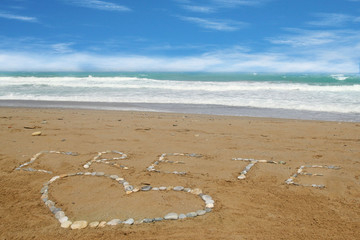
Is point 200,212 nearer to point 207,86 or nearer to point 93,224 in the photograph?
point 93,224

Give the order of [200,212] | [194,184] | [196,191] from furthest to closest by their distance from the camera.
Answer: [194,184], [196,191], [200,212]

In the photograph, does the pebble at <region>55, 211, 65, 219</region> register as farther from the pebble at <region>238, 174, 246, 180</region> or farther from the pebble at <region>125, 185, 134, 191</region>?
the pebble at <region>238, 174, 246, 180</region>

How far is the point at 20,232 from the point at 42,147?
3371 mm

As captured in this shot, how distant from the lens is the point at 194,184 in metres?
4.58

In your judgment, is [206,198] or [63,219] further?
[206,198]

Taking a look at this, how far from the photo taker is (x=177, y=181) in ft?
15.4

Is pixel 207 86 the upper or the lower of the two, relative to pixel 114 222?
upper

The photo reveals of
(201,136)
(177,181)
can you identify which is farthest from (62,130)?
(177,181)

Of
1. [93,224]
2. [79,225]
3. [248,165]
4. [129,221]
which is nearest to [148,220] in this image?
[129,221]

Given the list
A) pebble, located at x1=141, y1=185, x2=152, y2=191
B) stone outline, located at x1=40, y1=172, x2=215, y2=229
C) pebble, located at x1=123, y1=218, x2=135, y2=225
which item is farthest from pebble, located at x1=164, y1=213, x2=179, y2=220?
pebble, located at x1=141, y1=185, x2=152, y2=191

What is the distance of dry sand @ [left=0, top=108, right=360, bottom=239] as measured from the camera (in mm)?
3348

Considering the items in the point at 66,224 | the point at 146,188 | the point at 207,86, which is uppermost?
the point at 207,86

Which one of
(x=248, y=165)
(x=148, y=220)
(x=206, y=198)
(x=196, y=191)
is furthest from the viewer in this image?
(x=248, y=165)

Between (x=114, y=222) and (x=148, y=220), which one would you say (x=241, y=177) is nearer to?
(x=148, y=220)
